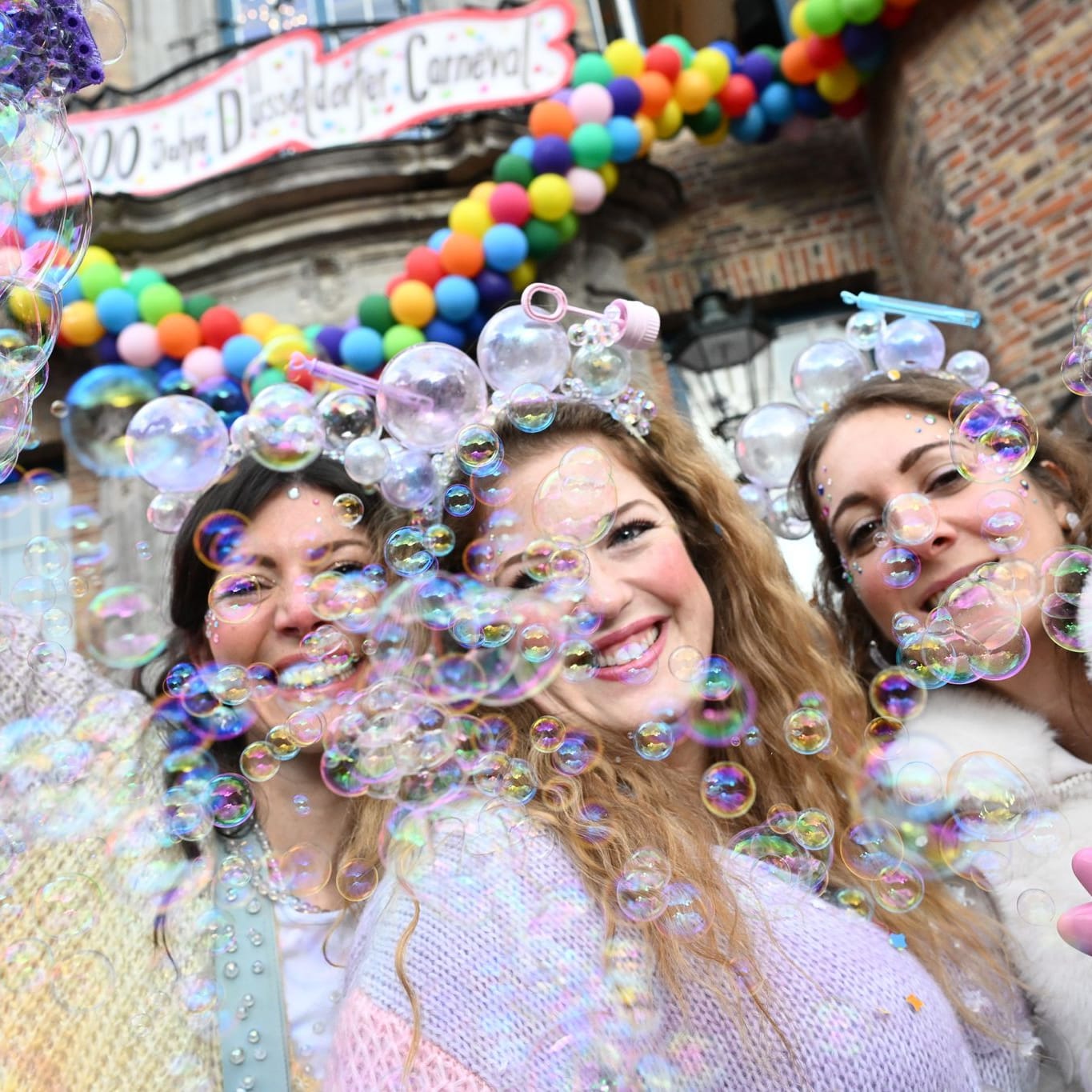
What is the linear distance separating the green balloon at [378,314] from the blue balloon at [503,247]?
0.55 m

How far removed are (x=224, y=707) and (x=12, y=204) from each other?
3.37 feet

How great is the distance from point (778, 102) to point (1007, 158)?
1325mm

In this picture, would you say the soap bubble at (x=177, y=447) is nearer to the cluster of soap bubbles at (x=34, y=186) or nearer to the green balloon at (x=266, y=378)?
the cluster of soap bubbles at (x=34, y=186)

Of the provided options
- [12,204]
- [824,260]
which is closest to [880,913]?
[12,204]

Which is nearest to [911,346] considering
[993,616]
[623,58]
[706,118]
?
[993,616]

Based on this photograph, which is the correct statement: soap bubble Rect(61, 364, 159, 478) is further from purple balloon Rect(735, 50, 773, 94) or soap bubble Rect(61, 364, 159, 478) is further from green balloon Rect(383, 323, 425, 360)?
purple balloon Rect(735, 50, 773, 94)

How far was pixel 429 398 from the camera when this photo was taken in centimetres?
197

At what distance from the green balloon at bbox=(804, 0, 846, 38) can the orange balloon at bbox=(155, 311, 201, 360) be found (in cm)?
369

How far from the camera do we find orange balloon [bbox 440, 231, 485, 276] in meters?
4.52

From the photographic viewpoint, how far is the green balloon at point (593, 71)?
495cm

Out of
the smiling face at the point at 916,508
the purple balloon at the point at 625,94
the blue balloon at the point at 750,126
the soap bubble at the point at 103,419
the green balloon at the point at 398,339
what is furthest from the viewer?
the blue balloon at the point at 750,126

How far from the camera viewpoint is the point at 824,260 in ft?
19.5

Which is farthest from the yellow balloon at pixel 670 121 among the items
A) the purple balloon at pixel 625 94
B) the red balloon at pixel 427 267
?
the red balloon at pixel 427 267

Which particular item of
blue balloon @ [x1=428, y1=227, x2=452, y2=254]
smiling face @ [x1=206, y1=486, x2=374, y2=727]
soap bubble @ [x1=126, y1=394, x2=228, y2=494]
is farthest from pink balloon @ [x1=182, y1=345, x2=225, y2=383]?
smiling face @ [x1=206, y1=486, x2=374, y2=727]
